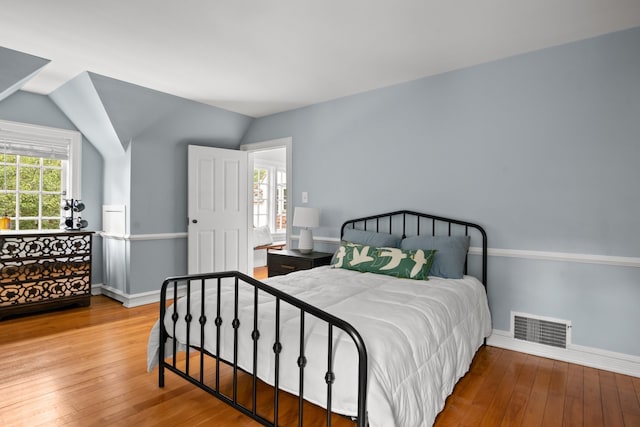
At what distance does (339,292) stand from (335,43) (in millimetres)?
1894

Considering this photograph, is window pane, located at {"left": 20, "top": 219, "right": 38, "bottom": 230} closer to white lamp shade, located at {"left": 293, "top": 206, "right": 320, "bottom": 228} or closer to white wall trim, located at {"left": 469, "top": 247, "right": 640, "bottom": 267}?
white lamp shade, located at {"left": 293, "top": 206, "right": 320, "bottom": 228}

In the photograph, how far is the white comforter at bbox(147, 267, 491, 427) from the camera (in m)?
1.56

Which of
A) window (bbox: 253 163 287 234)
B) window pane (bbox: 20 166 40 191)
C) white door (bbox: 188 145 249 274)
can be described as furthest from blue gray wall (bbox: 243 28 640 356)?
window pane (bbox: 20 166 40 191)

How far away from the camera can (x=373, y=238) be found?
142 inches

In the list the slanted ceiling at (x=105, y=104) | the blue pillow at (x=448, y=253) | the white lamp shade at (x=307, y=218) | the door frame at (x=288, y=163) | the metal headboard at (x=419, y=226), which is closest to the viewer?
the blue pillow at (x=448, y=253)

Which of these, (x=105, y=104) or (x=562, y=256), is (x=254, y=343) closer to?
(x=562, y=256)

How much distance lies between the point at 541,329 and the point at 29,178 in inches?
223

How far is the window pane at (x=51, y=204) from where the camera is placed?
4.49 metres

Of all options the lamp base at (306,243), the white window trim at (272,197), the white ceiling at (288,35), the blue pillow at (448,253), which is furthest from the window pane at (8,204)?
the blue pillow at (448,253)

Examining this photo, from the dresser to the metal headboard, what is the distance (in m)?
3.03

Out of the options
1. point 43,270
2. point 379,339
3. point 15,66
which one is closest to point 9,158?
point 43,270

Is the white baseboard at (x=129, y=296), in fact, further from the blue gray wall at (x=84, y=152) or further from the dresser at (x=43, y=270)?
the dresser at (x=43, y=270)

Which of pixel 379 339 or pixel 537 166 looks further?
pixel 537 166

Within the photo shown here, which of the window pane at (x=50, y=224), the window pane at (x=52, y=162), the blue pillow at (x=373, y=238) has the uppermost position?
the window pane at (x=52, y=162)
